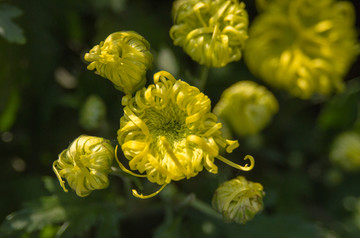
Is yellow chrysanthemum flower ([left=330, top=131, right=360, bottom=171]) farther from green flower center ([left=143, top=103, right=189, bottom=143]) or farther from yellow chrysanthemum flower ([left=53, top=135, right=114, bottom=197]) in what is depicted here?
yellow chrysanthemum flower ([left=53, top=135, right=114, bottom=197])

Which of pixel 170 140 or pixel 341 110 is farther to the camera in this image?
pixel 341 110

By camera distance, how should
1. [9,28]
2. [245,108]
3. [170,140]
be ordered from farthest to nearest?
[245,108], [9,28], [170,140]

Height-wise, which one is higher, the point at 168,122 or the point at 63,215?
the point at 168,122

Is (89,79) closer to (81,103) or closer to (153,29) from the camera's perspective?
(81,103)

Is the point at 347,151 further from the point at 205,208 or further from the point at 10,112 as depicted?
the point at 10,112

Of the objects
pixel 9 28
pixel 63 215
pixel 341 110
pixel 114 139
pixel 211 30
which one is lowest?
pixel 341 110

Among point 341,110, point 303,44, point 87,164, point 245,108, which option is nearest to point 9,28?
point 87,164
